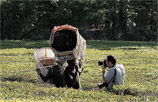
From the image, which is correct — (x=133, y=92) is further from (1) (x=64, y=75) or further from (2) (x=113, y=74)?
(1) (x=64, y=75)

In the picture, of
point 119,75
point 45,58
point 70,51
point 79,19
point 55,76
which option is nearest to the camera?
point 70,51

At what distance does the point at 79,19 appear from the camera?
34594 mm

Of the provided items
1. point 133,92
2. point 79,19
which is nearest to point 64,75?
point 133,92

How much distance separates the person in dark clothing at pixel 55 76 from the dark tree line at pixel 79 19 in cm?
2499

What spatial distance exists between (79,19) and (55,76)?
26.3 metres

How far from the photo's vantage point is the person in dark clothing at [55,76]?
8.56 metres

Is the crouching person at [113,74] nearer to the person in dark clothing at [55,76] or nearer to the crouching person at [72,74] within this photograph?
the crouching person at [72,74]

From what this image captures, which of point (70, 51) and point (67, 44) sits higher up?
point (67, 44)

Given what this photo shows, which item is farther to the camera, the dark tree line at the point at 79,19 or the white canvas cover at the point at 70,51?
the dark tree line at the point at 79,19

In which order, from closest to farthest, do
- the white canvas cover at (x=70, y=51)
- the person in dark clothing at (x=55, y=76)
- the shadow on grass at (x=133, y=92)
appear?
the white canvas cover at (x=70, y=51) < the shadow on grass at (x=133, y=92) < the person in dark clothing at (x=55, y=76)

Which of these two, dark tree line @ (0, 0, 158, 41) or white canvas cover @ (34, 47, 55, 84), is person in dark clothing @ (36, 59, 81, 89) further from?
dark tree line @ (0, 0, 158, 41)

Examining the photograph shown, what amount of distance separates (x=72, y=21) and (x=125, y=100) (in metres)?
27.8

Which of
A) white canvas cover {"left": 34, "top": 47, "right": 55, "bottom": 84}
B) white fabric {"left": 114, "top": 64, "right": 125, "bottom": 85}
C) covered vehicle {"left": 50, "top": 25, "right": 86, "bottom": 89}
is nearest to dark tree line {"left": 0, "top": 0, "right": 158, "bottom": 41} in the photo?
white fabric {"left": 114, "top": 64, "right": 125, "bottom": 85}

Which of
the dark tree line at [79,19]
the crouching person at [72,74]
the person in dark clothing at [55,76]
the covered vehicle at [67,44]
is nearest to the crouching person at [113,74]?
the crouching person at [72,74]
